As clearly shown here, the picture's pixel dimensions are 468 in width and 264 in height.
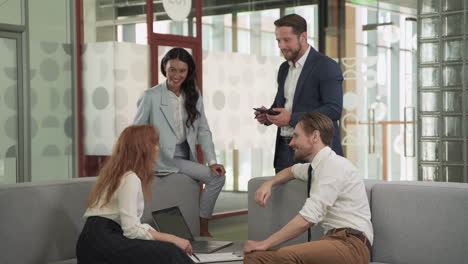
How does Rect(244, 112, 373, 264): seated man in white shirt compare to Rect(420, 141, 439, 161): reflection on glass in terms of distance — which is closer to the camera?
Rect(244, 112, 373, 264): seated man in white shirt

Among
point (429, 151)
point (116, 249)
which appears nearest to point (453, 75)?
point (429, 151)

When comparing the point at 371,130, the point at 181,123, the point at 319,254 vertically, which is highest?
the point at 181,123

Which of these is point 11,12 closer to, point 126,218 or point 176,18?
point 176,18

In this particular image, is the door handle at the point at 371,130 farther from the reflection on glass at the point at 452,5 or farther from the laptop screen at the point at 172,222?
the laptop screen at the point at 172,222

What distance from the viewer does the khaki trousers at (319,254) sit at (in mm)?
3393

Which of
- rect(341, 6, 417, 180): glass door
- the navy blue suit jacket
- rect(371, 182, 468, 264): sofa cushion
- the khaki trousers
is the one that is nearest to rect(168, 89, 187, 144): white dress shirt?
the navy blue suit jacket

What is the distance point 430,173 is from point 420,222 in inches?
179

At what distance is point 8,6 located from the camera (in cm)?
647

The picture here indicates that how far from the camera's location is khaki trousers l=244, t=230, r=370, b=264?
339 centimetres

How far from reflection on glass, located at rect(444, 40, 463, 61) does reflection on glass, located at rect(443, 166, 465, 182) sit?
1197 mm

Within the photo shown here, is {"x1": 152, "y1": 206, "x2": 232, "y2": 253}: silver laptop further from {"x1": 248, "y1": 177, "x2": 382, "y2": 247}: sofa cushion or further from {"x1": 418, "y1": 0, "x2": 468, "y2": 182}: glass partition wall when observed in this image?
{"x1": 418, "y1": 0, "x2": 468, "y2": 182}: glass partition wall

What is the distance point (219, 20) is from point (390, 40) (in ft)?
7.72

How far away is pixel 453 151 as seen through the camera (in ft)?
25.8

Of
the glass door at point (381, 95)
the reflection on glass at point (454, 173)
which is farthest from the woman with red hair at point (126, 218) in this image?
the glass door at point (381, 95)
